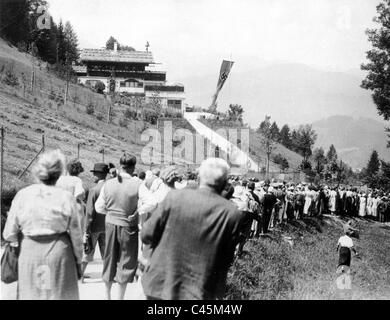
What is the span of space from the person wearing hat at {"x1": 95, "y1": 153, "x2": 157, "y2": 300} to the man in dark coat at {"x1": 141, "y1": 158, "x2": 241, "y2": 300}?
1953mm

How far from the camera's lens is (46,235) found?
4.20 m

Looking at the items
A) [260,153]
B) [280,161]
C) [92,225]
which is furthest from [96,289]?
[260,153]

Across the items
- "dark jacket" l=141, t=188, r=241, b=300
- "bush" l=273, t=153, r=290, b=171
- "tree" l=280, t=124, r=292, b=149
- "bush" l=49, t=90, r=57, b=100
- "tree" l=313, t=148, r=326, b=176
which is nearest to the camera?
"dark jacket" l=141, t=188, r=241, b=300

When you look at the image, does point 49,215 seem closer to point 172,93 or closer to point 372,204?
point 372,204

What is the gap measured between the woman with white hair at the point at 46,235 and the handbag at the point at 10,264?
0.10m

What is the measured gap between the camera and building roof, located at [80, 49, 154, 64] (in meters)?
77.4

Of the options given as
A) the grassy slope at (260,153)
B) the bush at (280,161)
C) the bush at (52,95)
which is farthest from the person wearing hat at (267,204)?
the bush at (280,161)

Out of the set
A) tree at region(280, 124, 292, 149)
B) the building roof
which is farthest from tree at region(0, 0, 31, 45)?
tree at region(280, 124, 292, 149)

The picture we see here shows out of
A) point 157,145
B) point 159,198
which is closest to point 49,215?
point 159,198

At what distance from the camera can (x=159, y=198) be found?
6.21m

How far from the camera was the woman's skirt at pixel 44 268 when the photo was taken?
13.7ft

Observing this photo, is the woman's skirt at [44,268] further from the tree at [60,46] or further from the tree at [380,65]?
the tree at [60,46]

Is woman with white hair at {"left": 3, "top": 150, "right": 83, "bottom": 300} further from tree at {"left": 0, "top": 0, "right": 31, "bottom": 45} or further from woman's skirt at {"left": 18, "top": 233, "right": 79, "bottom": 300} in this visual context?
tree at {"left": 0, "top": 0, "right": 31, "bottom": 45}

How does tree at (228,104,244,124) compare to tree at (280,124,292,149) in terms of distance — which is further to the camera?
tree at (280,124,292,149)
